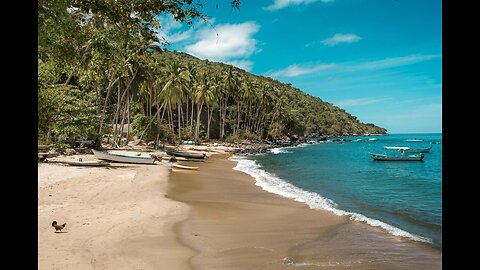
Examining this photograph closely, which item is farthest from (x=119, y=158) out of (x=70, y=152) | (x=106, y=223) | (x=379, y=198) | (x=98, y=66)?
(x=98, y=66)

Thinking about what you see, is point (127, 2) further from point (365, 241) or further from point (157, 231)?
point (365, 241)

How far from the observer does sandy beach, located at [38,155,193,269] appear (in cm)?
836

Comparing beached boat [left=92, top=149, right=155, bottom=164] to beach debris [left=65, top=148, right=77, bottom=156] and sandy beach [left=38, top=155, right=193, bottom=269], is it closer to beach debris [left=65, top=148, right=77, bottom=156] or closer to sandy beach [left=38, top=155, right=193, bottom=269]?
beach debris [left=65, top=148, right=77, bottom=156]

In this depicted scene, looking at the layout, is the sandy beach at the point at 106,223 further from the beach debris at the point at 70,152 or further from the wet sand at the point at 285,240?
the beach debris at the point at 70,152

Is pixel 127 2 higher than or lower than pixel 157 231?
higher

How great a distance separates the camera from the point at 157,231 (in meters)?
11.3

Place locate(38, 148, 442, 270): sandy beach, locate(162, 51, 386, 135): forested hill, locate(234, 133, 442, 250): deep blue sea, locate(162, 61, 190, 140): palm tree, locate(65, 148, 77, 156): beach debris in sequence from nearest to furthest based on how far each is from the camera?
locate(38, 148, 442, 270): sandy beach < locate(234, 133, 442, 250): deep blue sea < locate(65, 148, 77, 156): beach debris < locate(162, 61, 190, 140): palm tree < locate(162, 51, 386, 135): forested hill

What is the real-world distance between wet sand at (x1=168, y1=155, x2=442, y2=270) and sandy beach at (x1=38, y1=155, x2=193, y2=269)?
0.73 m

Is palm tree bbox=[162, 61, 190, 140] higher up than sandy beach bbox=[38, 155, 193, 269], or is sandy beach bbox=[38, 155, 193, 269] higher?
palm tree bbox=[162, 61, 190, 140]

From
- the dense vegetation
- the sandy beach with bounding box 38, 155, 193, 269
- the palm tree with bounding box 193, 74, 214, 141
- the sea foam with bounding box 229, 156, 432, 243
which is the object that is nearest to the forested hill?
the dense vegetation
